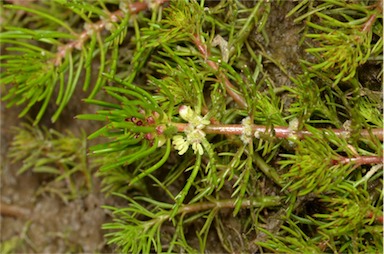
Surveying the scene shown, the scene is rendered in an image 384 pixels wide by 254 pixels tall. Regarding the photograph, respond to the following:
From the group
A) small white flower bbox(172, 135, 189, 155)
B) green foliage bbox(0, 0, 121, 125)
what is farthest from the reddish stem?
green foliage bbox(0, 0, 121, 125)

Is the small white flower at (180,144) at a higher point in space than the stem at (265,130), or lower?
lower

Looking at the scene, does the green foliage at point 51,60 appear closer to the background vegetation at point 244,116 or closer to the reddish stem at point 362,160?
the background vegetation at point 244,116

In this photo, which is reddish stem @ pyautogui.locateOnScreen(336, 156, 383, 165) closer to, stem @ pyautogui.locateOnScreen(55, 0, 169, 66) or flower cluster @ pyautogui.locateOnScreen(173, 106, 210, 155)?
flower cluster @ pyautogui.locateOnScreen(173, 106, 210, 155)

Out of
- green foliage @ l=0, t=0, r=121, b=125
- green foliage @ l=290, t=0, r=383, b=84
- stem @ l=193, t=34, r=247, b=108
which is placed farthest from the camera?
green foliage @ l=0, t=0, r=121, b=125

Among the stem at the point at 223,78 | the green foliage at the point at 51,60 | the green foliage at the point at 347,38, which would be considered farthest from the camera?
the green foliage at the point at 51,60

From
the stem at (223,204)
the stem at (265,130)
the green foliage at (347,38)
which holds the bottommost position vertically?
the stem at (223,204)

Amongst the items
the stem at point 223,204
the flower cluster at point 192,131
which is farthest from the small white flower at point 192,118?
the stem at point 223,204

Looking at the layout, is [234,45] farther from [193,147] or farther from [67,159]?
[67,159]

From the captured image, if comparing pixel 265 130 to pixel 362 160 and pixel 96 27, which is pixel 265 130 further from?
pixel 96 27
